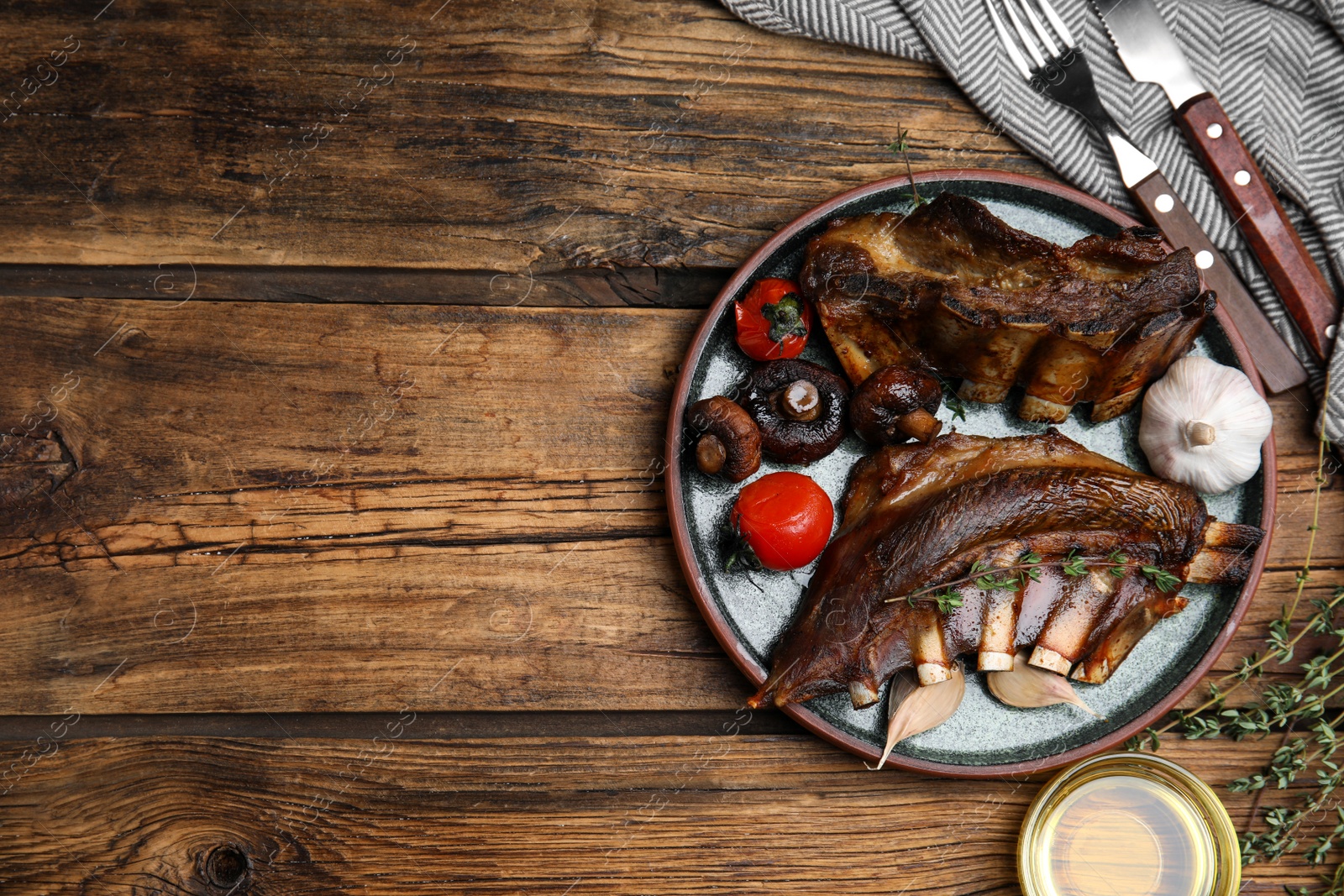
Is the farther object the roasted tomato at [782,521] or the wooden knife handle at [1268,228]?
the wooden knife handle at [1268,228]

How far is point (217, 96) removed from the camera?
7.84 ft

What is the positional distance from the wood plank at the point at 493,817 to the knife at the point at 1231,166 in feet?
5.06

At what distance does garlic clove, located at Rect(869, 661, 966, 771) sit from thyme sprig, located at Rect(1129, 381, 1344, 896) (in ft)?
1.96

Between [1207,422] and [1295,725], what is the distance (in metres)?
0.99

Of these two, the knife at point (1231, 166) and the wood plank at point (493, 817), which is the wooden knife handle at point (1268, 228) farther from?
the wood plank at point (493, 817)

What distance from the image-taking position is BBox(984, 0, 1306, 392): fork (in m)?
2.27

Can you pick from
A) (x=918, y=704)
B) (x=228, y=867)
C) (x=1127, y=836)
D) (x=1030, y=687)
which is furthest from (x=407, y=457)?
(x=1127, y=836)

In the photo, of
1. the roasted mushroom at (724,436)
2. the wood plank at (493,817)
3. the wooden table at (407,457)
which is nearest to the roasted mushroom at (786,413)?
the roasted mushroom at (724,436)

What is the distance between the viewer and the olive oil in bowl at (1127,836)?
2.20m

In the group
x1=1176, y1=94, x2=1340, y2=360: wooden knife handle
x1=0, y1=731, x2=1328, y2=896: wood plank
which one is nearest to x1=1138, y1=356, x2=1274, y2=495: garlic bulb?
x1=1176, y1=94, x2=1340, y2=360: wooden knife handle

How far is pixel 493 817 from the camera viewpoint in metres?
2.31

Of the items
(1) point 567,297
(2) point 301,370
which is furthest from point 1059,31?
(2) point 301,370

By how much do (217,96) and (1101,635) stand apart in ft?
9.13

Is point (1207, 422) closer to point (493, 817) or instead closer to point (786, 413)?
point (786, 413)
